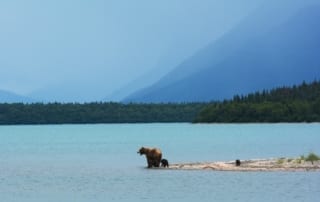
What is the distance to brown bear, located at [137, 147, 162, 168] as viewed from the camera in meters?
50.5

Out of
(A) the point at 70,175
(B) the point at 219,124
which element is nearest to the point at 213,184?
(A) the point at 70,175

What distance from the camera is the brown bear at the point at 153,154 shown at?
50.5 meters

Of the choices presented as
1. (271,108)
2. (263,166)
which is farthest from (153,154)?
(271,108)

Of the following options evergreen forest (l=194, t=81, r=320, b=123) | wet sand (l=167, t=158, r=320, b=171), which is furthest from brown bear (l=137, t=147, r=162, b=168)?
evergreen forest (l=194, t=81, r=320, b=123)

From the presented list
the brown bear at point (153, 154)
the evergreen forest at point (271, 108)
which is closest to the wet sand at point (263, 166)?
the brown bear at point (153, 154)

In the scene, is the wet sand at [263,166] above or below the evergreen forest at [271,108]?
below

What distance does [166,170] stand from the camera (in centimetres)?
4909

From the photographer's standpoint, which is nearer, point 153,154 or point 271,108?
point 153,154

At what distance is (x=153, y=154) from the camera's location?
5094cm

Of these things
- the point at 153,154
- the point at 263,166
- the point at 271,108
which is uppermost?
the point at 271,108

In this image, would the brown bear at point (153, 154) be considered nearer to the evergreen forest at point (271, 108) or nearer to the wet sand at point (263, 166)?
the wet sand at point (263, 166)

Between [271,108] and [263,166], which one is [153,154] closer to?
[263,166]

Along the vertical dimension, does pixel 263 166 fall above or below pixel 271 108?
below

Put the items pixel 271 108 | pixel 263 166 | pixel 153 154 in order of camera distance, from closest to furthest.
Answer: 1. pixel 263 166
2. pixel 153 154
3. pixel 271 108
